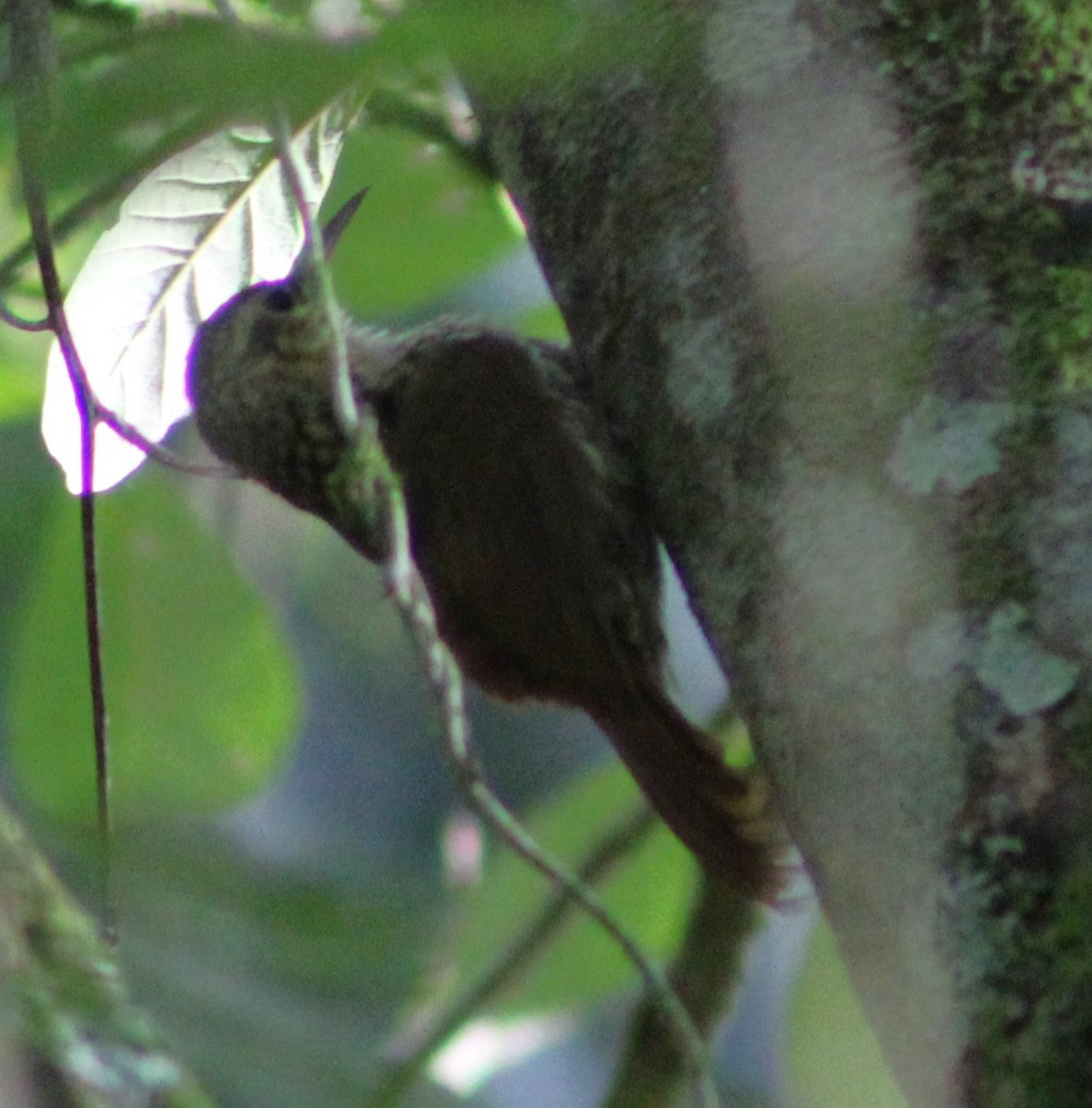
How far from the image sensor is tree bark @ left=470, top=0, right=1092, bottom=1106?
1011 mm

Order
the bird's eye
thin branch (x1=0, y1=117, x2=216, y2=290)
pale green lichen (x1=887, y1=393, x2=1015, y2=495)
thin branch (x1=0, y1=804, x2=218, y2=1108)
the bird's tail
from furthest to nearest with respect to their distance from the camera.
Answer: the bird's eye
the bird's tail
thin branch (x1=0, y1=804, x2=218, y2=1108)
pale green lichen (x1=887, y1=393, x2=1015, y2=495)
thin branch (x1=0, y1=117, x2=216, y2=290)

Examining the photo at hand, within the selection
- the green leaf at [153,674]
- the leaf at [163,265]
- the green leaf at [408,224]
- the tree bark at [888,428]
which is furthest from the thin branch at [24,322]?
the green leaf at [153,674]

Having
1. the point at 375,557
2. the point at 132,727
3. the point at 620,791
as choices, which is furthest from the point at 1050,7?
the point at 132,727

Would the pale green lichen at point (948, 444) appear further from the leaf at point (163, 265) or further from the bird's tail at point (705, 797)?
the leaf at point (163, 265)

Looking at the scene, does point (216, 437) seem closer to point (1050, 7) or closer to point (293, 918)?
point (1050, 7)

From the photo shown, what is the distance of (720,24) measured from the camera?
133 cm

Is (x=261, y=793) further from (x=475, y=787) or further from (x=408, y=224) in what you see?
(x=475, y=787)

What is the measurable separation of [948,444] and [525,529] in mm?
812

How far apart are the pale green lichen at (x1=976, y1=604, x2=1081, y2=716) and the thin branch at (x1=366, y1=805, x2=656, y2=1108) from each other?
110 cm

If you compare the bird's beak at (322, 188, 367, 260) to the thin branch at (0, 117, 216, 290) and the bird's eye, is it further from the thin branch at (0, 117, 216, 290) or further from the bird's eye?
the thin branch at (0, 117, 216, 290)

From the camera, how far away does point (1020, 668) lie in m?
1.04

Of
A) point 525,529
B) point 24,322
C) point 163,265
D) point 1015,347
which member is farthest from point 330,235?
point 1015,347

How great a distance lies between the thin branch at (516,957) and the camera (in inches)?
84.5

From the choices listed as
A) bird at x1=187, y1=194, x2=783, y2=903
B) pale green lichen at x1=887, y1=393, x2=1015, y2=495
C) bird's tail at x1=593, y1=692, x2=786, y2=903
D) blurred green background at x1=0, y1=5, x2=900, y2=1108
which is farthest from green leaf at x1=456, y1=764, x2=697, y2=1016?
pale green lichen at x1=887, y1=393, x2=1015, y2=495
